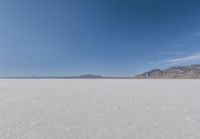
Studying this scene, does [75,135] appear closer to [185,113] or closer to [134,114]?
[134,114]

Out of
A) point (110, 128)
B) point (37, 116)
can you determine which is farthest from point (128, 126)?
point (37, 116)

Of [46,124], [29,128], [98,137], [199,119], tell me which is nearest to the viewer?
[98,137]

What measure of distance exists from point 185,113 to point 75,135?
2.72 metres

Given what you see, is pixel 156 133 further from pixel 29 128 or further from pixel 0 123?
pixel 0 123

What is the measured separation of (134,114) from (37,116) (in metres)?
2.19

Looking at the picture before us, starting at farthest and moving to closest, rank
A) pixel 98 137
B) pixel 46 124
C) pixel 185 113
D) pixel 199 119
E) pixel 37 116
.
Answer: pixel 185 113
pixel 37 116
pixel 199 119
pixel 46 124
pixel 98 137

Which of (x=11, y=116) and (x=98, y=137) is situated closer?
(x=98, y=137)

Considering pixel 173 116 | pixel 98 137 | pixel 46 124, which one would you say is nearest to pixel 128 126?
pixel 98 137

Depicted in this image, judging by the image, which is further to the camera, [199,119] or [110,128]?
[199,119]

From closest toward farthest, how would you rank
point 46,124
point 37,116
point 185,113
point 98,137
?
point 98,137 → point 46,124 → point 37,116 → point 185,113

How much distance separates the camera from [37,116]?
126 inches

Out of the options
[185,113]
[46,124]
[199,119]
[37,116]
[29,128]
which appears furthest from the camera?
[185,113]

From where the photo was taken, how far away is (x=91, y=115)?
330cm

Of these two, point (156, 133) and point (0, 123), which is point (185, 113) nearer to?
point (156, 133)
